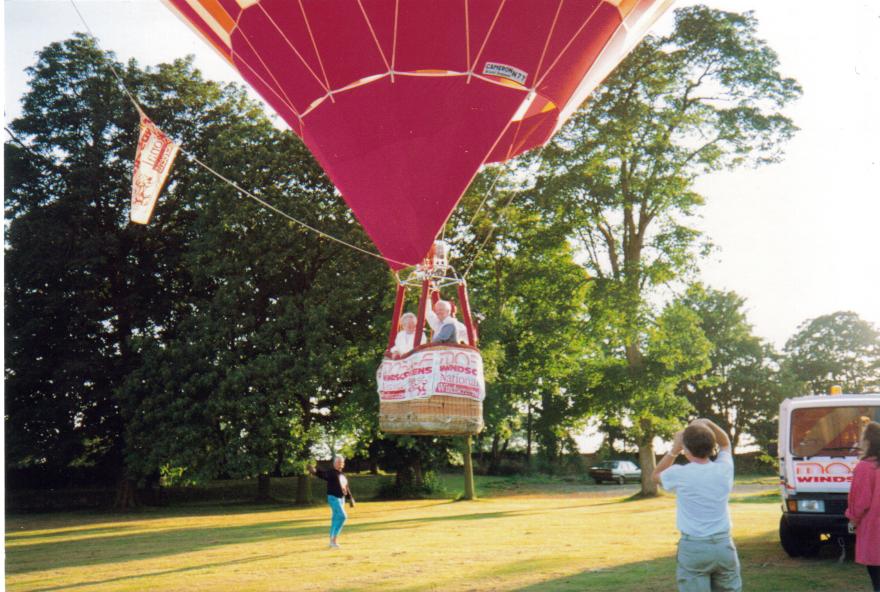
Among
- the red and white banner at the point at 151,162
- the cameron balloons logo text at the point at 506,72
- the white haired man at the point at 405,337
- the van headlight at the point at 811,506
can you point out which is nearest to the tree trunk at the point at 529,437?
the van headlight at the point at 811,506

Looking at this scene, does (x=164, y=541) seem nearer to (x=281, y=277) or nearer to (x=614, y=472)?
(x=281, y=277)

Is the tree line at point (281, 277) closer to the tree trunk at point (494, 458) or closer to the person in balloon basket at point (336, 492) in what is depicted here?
the person in balloon basket at point (336, 492)

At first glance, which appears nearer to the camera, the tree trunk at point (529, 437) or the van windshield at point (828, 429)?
the van windshield at point (828, 429)

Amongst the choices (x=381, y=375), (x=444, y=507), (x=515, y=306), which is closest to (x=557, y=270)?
(x=515, y=306)

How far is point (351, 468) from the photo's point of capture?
41.0 meters

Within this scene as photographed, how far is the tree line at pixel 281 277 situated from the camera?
26.4 meters

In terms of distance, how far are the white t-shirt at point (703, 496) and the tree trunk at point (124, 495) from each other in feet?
90.6

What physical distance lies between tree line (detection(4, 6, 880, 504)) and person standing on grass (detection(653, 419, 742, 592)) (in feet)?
66.7

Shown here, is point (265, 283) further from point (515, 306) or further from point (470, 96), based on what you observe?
point (470, 96)

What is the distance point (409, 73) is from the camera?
9.02 meters

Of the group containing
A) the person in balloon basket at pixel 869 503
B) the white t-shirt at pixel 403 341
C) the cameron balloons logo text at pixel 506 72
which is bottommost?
the person in balloon basket at pixel 869 503

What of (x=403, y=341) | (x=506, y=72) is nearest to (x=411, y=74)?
(x=506, y=72)

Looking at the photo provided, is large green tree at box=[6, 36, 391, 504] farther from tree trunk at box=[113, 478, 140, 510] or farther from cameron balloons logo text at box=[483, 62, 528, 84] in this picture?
cameron balloons logo text at box=[483, 62, 528, 84]

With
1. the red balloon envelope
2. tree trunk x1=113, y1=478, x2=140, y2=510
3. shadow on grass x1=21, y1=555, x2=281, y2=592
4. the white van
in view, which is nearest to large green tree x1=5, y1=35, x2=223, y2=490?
tree trunk x1=113, y1=478, x2=140, y2=510
